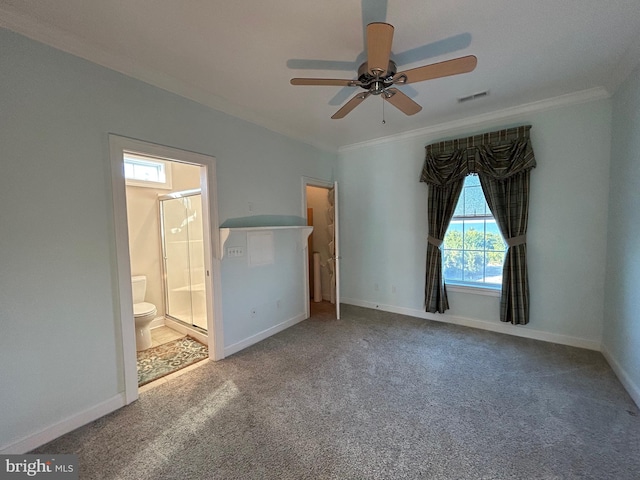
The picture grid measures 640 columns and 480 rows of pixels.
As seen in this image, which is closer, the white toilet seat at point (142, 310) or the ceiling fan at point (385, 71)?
the ceiling fan at point (385, 71)

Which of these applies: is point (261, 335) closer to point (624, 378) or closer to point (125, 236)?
point (125, 236)

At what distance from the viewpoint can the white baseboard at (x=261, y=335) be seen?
115 inches

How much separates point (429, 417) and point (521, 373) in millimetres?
1205

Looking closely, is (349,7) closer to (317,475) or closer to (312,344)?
(317,475)

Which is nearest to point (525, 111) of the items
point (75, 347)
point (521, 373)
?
point (521, 373)

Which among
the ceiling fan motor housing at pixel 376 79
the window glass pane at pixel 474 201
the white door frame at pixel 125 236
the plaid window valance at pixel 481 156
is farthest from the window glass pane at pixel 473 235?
the white door frame at pixel 125 236

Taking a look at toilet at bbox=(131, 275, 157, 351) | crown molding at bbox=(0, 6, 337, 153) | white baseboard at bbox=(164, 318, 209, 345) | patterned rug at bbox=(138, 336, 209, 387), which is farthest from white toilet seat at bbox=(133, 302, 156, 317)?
crown molding at bbox=(0, 6, 337, 153)

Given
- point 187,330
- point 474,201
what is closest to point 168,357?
point 187,330

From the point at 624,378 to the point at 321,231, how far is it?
13.2 feet

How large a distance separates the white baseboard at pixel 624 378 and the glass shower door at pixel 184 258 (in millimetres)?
4019

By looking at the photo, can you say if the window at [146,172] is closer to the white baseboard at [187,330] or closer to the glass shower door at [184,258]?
the glass shower door at [184,258]

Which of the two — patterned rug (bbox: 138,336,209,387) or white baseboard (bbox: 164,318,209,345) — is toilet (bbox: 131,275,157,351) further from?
white baseboard (bbox: 164,318,209,345)

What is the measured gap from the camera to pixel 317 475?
148 centimetres

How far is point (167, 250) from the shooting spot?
3.76 metres
